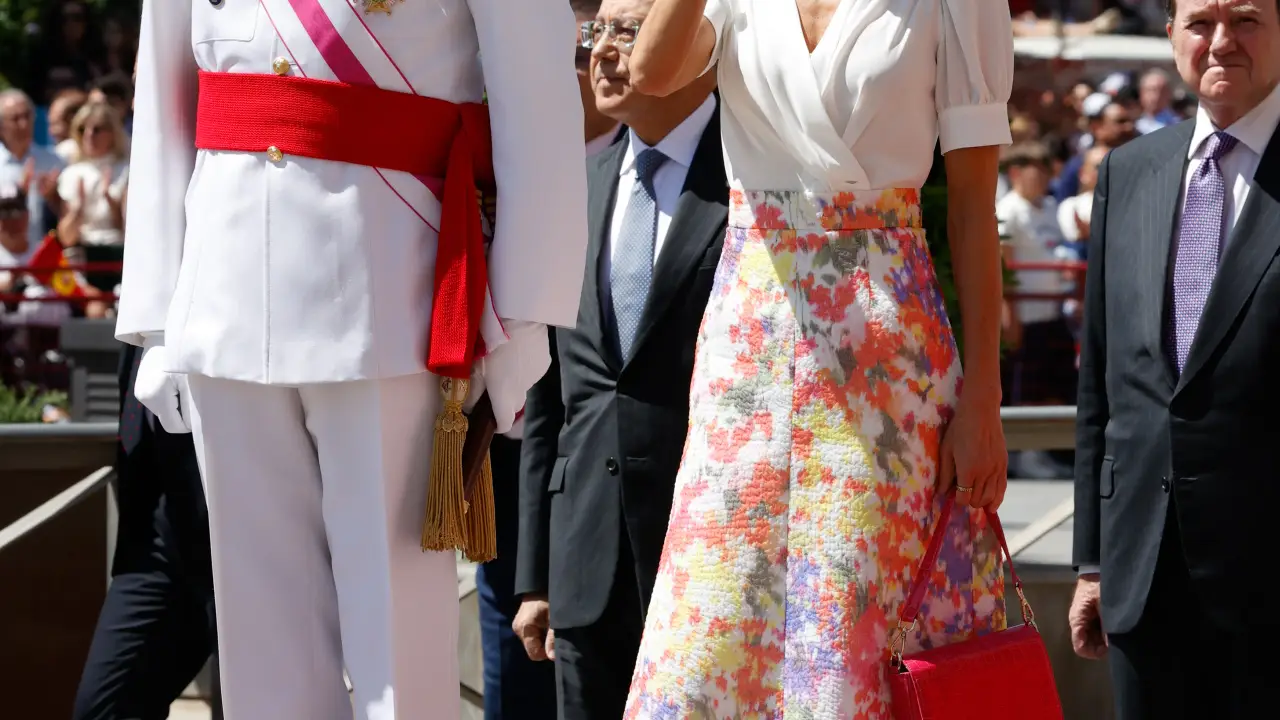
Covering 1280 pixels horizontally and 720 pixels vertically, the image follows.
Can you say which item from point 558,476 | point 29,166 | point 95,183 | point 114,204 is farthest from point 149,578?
point 29,166

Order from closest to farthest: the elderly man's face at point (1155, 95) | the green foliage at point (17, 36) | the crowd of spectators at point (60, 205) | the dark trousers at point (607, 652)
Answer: the dark trousers at point (607, 652)
the crowd of spectators at point (60, 205)
the elderly man's face at point (1155, 95)
the green foliage at point (17, 36)

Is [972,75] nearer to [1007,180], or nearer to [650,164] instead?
[650,164]

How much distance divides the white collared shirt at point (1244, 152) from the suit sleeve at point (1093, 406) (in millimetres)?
334

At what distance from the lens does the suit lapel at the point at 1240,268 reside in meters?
4.00

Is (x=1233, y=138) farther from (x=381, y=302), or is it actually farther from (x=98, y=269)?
(x=98, y=269)

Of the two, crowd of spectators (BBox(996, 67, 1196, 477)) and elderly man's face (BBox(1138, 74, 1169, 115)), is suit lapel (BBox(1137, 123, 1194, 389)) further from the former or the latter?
elderly man's face (BBox(1138, 74, 1169, 115))

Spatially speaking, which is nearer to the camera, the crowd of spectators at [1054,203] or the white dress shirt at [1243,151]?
the white dress shirt at [1243,151]

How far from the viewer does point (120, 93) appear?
13.6 meters

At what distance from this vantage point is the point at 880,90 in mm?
3248

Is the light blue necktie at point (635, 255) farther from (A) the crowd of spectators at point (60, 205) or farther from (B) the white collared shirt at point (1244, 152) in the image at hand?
(A) the crowd of spectators at point (60, 205)

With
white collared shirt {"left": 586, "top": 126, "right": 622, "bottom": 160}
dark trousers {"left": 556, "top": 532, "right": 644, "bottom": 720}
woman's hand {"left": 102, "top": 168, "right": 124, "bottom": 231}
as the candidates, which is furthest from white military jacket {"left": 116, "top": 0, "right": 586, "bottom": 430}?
woman's hand {"left": 102, "top": 168, "right": 124, "bottom": 231}

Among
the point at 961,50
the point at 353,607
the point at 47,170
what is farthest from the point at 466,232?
the point at 47,170

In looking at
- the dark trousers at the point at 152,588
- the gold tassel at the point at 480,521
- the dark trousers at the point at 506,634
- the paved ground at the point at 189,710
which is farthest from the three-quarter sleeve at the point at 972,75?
the paved ground at the point at 189,710

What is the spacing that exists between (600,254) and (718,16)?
0.86 m
